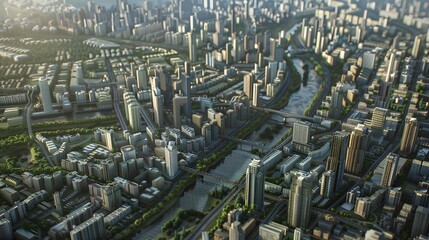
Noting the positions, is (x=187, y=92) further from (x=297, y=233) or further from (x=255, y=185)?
(x=297, y=233)

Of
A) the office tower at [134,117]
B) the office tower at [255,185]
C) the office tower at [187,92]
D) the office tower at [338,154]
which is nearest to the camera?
the office tower at [255,185]

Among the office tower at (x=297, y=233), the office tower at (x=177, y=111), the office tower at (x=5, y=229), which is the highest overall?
the office tower at (x=177, y=111)

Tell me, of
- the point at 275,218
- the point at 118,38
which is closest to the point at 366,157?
the point at 275,218

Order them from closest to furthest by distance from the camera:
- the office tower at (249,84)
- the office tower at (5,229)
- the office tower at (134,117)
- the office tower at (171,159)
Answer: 1. the office tower at (5,229)
2. the office tower at (171,159)
3. the office tower at (134,117)
4. the office tower at (249,84)

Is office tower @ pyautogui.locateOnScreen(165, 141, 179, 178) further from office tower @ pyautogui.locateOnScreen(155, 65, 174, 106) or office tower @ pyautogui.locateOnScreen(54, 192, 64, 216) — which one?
office tower @ pyautogui.locateOnScreen(155, 65, 174, 106)

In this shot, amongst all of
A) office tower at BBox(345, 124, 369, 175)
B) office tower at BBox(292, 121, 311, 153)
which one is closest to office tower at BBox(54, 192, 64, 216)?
office tower at BBox(292, 121, 311, 153)

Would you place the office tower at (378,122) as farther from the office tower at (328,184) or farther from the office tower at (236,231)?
the office tower at (236,231)

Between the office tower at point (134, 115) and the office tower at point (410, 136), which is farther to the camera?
→ the office tower at point (134, 115)

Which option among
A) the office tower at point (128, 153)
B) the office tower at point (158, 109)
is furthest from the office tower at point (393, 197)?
the office tower at point (158, 109)

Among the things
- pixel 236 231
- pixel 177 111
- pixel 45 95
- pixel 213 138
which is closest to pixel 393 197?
pixel 236 231
